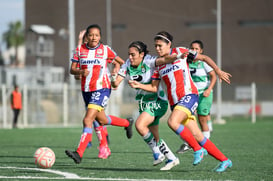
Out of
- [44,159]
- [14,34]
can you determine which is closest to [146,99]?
[44,159]

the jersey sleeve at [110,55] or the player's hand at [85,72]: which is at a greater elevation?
the jersey sleeve at [110,55]

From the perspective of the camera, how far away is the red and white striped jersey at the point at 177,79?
9016 mm

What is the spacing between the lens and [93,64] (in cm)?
1099

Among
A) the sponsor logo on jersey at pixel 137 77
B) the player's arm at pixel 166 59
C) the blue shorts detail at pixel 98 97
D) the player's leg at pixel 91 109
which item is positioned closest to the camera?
the player's arm at pixel 166 59

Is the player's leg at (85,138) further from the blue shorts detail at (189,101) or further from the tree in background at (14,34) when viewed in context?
the tree in background at (14,34)

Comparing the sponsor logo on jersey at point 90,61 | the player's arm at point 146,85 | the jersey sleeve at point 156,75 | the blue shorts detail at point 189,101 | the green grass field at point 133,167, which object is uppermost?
the sponsor logo on jersey at point 90,61

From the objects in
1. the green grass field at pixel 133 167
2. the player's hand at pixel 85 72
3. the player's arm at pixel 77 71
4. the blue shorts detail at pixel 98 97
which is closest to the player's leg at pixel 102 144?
the green grass field at pixel 133 167

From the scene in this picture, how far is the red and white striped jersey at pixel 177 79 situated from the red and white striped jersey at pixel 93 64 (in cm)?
215

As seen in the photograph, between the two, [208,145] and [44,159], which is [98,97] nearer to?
[44,159]

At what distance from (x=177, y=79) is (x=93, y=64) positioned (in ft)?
7.90

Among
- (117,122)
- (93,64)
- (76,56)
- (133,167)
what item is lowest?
(133,167)

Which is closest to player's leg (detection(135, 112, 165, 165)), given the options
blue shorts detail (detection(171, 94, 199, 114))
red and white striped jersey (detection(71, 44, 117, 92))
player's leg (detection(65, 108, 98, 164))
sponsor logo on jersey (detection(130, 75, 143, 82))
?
sponsor logo on jersey (detection(130, 75, 143, 82))

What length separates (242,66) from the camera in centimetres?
5684

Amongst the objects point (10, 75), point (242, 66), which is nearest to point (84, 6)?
point (10, 75)
